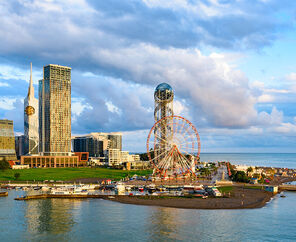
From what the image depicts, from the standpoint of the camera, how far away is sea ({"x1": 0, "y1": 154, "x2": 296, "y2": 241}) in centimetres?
6650

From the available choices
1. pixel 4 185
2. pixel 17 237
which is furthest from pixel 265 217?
pixel 4 185

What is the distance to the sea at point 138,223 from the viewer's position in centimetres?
6650

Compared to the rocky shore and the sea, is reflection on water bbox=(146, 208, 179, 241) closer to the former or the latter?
the sea

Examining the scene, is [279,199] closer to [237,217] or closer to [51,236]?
[237,217]

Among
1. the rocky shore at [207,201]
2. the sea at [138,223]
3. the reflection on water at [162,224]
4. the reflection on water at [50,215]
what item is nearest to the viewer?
the sea at [138,223]

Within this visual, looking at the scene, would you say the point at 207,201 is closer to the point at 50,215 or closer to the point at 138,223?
the point at 138,223

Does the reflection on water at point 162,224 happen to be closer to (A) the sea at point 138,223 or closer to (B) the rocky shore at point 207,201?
(A) the sea at point 138,223

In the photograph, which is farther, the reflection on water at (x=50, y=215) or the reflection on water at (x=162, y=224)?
the reflection on water at (x=50, y=215)

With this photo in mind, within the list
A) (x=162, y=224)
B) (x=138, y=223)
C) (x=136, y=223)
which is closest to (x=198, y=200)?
(x=162, y=224)

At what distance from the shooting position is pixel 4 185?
5472 inches

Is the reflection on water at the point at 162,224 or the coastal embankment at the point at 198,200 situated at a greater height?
the coastal embankment at the point at 198,200

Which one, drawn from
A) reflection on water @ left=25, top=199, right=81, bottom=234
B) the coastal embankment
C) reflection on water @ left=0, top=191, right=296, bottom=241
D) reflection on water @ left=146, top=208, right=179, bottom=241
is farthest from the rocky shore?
reflection on water @ left=25, top=199, right=81, bottom=234

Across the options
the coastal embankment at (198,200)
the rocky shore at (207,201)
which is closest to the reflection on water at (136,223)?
the rocky shore at (207,201)

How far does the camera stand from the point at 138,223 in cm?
7612
